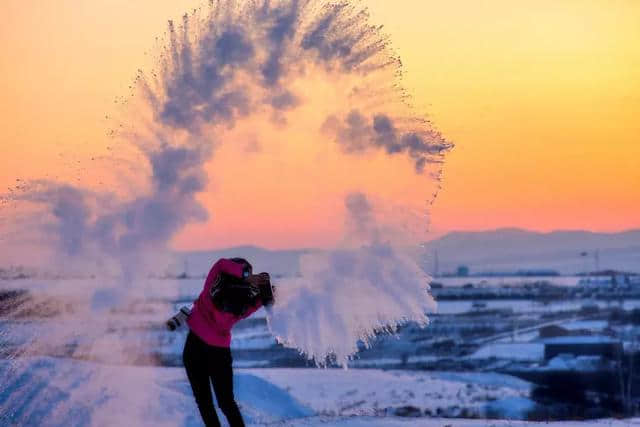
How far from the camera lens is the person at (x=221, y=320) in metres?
10.3

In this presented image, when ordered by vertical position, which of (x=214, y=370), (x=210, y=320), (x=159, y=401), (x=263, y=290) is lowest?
(x=159, y=401)

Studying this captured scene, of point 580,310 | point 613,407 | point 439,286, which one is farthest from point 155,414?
point 439,286

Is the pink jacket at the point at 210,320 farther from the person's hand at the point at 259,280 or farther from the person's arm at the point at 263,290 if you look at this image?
the person's hand at the point at 259,280

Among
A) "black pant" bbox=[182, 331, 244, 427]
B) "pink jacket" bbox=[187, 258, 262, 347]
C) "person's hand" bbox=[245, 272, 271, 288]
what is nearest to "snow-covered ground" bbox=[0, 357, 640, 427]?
"black pant" bbox=[182, 331, 244, 427]

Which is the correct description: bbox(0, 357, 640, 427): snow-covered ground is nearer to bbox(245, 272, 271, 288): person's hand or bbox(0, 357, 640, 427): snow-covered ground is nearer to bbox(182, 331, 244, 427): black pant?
bbox(182, 331, 244, 427): black pant

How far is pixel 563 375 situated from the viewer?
142ft

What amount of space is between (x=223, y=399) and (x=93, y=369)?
10.4m

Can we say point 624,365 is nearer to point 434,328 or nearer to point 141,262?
point 434,328

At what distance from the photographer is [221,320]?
10477 millimetres

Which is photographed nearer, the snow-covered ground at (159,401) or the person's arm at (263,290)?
the person's arm at (263,290)

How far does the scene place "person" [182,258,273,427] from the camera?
33.8 ft

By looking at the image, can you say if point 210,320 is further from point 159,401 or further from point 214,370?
point 159,401

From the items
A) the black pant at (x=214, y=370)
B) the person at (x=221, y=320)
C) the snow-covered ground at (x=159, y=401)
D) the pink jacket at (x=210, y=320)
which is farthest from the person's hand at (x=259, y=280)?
the snow-covered ground at (x=159, y=401)

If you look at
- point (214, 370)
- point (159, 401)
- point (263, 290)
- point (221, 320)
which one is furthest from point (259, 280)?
point (159, 401)
